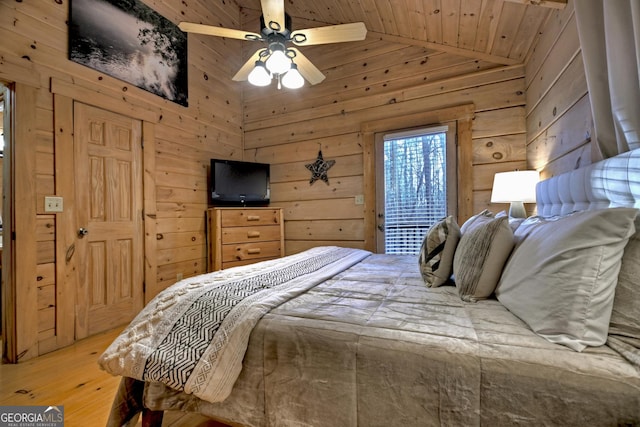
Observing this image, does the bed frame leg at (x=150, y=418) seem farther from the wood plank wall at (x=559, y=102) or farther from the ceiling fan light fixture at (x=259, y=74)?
the wood plank wall at (x=559, y=102)

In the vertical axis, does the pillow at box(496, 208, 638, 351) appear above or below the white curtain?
below

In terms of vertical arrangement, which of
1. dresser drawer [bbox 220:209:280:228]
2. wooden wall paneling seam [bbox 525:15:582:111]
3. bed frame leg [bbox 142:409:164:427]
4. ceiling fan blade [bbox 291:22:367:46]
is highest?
ceiling fan blade [bbox 291:22:367:46]

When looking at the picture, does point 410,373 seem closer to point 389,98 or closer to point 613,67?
point 613,67

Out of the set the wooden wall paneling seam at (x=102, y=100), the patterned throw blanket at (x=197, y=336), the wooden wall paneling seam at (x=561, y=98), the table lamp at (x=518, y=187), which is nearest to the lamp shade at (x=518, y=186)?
the table lamp at (x=518, y=187)

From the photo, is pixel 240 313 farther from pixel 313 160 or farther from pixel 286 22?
pixel 313 160

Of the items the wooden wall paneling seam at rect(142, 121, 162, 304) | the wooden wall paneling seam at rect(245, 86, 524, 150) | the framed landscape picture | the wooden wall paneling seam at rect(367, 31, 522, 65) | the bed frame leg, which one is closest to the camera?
the bed frame leg

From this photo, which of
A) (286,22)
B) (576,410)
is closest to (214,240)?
(286,22)

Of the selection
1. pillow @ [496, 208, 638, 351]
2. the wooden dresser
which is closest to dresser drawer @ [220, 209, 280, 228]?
the wooden dresser

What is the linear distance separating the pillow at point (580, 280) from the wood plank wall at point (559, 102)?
0.86m

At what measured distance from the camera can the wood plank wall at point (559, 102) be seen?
157cm

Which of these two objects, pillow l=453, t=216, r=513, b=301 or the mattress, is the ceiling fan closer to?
pillow l=453, t=216, r=513, b=301

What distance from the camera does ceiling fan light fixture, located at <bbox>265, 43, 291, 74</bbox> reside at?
1929 millimetres

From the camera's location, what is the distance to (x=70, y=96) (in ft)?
7.41

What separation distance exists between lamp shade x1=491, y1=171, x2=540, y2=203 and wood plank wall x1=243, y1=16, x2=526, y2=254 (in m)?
0.59
